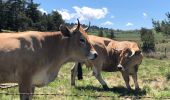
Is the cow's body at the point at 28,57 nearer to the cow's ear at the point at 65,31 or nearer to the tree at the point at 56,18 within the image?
the cow's ear at the point at 65,31

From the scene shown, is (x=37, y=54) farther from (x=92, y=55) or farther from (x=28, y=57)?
(x=92, y=55)

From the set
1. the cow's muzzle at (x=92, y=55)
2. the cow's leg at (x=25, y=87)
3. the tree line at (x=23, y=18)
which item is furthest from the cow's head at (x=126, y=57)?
the tree line at (x=23, y=18)

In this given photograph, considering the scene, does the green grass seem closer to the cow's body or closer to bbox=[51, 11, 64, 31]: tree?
the cow's body

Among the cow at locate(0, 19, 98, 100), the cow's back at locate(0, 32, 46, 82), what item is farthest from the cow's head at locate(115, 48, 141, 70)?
the cow's back at locate(0, 32, 46, 82)

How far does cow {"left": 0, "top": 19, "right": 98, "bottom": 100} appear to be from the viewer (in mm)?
11648

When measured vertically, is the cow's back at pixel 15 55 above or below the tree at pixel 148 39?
above

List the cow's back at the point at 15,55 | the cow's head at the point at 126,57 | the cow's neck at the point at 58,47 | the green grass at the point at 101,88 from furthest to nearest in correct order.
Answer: the cow's head at the point at 126,57
the green grass at the point at 101,88
the cow's neck at the point at 58,47
the cow's back at the point at 15,55

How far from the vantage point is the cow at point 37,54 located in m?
11.6

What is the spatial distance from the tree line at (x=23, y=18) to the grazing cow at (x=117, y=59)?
6909 cm

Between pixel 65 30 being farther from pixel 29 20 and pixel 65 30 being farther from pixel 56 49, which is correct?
pixel 29 20

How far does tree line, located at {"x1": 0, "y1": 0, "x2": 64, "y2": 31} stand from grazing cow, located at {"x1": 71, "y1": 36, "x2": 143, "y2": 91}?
6909cm

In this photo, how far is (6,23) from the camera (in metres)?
91.3

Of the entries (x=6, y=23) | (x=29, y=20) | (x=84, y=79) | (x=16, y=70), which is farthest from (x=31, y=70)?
(x=29, y=20)

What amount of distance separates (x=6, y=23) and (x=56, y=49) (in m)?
80.0
